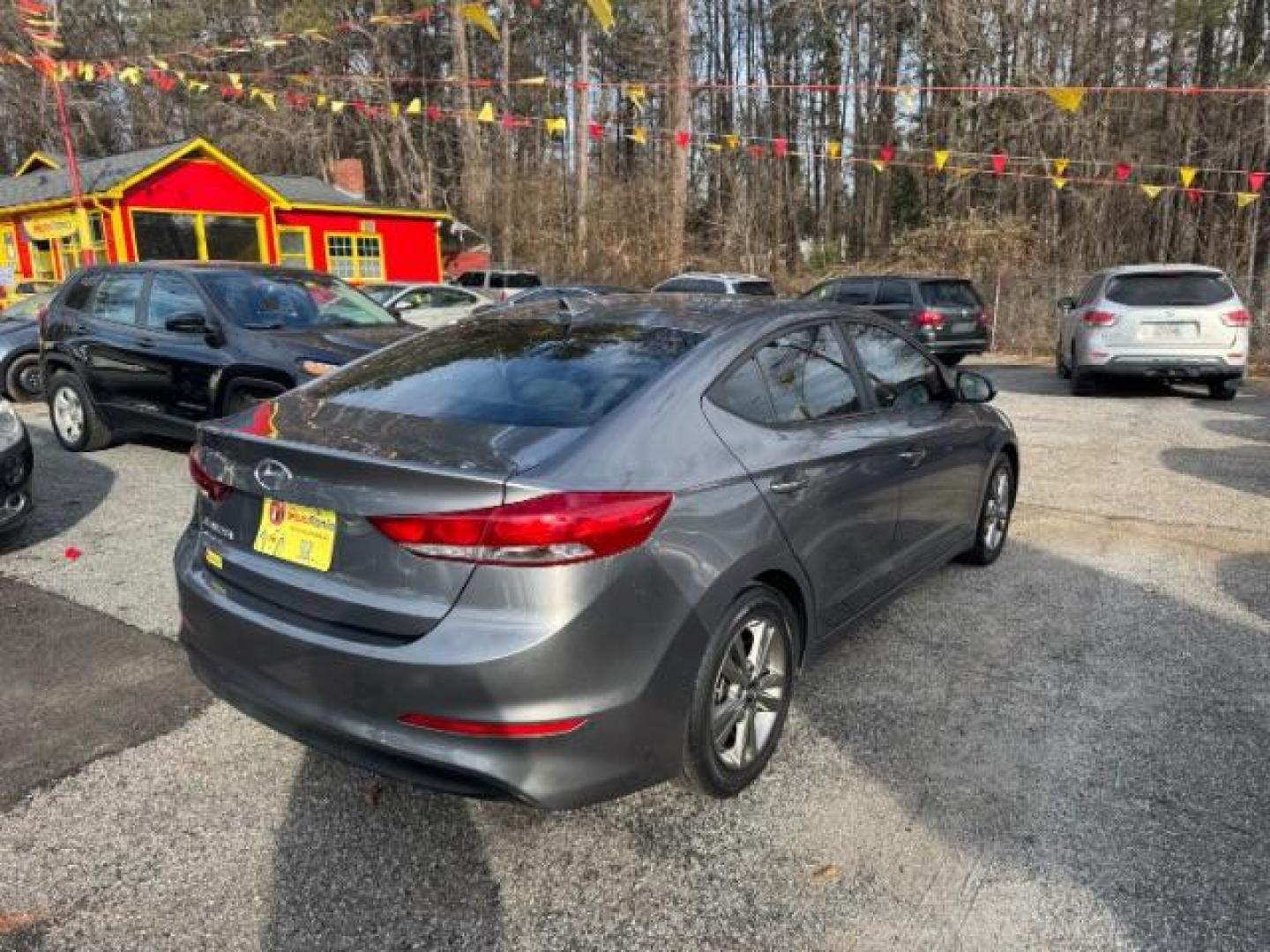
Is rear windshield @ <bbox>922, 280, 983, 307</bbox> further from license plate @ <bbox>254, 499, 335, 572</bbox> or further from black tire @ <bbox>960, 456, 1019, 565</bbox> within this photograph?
license plate @ <bbox>254, 499, 335, 572</bbox>

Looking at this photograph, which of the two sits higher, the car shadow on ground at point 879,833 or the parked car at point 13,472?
the parked car at point 13,472

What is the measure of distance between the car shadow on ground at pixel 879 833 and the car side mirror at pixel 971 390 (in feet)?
4.40

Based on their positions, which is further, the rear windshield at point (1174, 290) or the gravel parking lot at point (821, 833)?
the rear windshield at point (1174, 290)

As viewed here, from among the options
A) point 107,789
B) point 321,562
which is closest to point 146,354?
point 107,789

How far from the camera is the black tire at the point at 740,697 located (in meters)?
2.62

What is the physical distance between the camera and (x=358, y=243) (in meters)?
27.9

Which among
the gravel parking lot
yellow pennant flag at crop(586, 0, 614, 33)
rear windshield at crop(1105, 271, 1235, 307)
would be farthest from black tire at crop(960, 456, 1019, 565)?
rear windshield at crop(1105, 271, 1235, 307)

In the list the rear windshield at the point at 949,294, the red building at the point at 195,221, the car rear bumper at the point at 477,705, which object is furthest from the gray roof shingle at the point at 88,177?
the car rear bumper at the point at 477,705

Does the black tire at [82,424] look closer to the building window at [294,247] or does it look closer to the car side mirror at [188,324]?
the car side mirror at [188,324]

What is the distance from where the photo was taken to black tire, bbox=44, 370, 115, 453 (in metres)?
7.89

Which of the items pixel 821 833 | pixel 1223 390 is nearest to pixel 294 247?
pixel 1223 390

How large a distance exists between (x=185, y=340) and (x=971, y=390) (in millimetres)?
5810

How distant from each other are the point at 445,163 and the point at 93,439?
120 ft

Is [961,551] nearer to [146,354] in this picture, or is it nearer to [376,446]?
[376,446]
